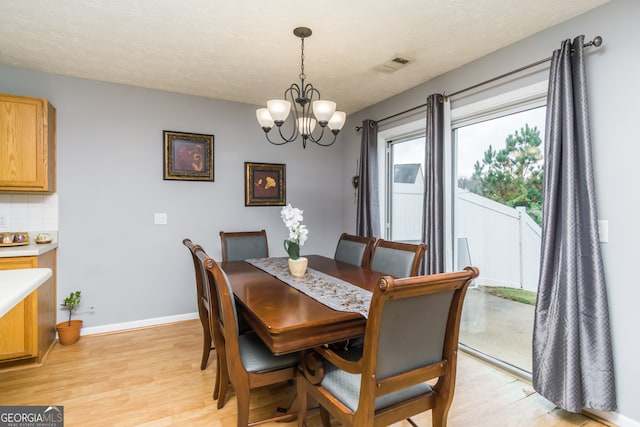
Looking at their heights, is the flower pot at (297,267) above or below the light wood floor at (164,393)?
above

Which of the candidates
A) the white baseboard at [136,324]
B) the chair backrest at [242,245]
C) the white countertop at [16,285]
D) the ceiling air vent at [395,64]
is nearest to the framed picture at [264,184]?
the chair backrest at [242,245]

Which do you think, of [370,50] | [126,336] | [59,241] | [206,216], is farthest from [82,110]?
[370,50]

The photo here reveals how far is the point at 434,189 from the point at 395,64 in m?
1.12

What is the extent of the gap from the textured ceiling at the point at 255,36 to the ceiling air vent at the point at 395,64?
0.15 ft

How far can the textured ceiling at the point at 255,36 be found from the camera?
209 centimetres

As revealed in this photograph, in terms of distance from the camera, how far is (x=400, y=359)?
1320 millimetres

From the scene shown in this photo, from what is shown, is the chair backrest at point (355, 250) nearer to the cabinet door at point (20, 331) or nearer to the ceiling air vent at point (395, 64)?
the ceiling air vent at point (395, 64)

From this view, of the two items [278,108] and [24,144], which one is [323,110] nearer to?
[278,108]

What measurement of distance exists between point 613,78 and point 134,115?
151 inches

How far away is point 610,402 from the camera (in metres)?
1.93

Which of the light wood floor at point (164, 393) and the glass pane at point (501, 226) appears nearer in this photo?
the light wood floor at point (164, 393)

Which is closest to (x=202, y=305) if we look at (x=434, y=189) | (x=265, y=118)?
(x=265, y=118)

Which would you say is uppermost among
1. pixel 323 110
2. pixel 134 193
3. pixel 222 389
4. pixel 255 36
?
pixel 255 36

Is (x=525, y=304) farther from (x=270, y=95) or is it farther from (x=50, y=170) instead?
(x=50, y=170)
